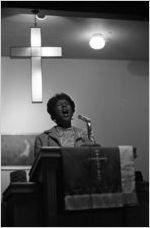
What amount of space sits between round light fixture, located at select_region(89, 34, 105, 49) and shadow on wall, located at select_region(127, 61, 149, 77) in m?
1.04

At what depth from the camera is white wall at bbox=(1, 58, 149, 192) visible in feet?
28.3

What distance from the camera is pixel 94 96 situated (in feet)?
29.0

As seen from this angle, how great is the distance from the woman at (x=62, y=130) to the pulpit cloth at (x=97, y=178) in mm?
1059

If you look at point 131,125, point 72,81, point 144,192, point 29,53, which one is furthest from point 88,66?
point 144,192

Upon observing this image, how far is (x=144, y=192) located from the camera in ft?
15.6

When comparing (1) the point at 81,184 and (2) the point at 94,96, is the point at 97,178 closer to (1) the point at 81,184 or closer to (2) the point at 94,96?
(1) the point at 81,184

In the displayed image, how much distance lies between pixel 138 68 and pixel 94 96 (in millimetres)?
929

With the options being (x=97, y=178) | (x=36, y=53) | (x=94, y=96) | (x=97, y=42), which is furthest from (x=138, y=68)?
(x=97, y=178)

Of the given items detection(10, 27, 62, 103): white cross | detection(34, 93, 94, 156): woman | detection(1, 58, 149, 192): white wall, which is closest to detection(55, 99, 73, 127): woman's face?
detection(34, 93, 94, 156): woman

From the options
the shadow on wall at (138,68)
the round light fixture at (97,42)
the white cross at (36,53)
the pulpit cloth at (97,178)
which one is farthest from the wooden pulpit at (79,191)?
the shadow on wall at (138,68)

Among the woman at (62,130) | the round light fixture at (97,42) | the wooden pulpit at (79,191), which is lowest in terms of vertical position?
the wooden pulpit at (79,191)

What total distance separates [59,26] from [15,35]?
0.71 meters

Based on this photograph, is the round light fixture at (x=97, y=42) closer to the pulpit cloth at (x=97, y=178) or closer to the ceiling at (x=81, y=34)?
the ceiling at (x=81, y=34)

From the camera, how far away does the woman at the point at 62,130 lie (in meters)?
5.72
